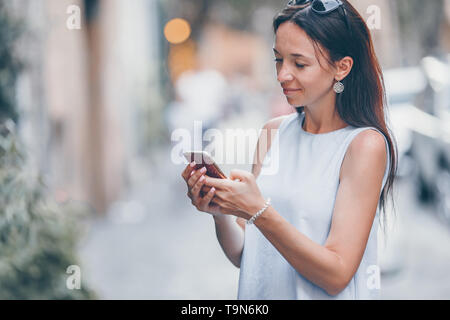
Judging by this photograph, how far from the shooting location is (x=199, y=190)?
1513 mm

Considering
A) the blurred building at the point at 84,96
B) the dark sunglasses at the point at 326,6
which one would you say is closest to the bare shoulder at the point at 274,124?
the dark sunglasses at the point at 326,6

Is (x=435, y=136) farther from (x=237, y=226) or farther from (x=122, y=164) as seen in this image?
(x=237, y=226)

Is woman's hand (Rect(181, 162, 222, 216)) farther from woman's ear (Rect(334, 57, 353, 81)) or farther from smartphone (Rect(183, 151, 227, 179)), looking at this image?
woman's ear (Rect(334, 57, 353, 81))

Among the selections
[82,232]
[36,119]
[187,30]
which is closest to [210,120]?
[36,119]

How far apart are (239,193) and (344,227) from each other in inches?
11.0

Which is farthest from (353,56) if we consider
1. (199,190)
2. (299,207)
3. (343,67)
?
(199,190)

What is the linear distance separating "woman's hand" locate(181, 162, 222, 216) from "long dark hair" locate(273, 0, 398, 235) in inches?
16.9

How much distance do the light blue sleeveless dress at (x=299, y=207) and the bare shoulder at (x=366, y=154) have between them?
2cm

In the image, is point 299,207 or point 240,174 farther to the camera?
point 299,207

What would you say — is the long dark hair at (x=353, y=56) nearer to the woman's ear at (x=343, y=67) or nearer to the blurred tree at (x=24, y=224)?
the woman's ear at (x=343, y=67)

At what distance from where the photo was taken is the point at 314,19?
1568 millimetres

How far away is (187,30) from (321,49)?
2064 centimetres

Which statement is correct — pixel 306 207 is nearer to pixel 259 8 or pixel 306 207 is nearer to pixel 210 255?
pixel 210 255

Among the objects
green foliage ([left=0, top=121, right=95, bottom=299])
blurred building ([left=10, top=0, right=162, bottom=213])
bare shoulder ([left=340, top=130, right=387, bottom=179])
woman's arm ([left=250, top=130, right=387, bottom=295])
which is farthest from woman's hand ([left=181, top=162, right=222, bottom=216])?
blurred building ([left=10, top=0, right=162, bottom=213])
